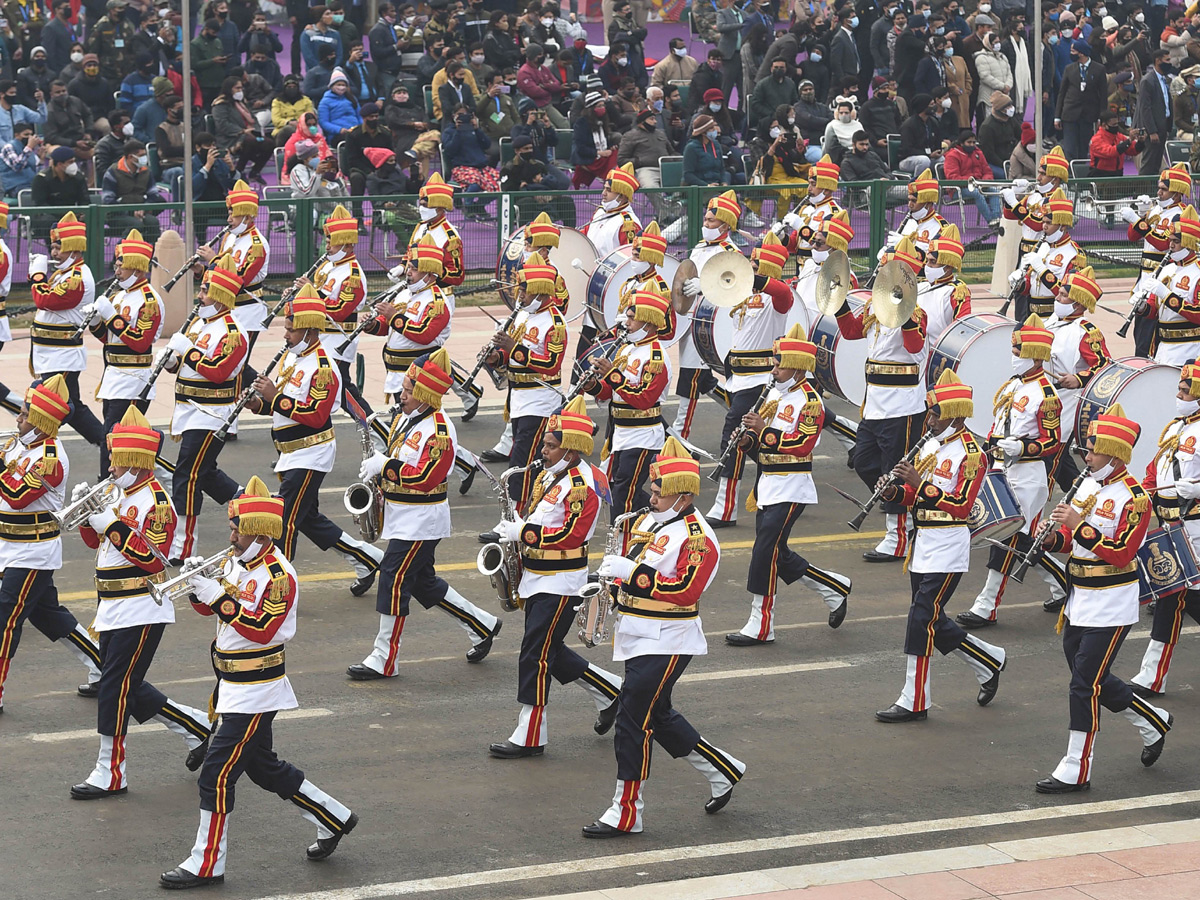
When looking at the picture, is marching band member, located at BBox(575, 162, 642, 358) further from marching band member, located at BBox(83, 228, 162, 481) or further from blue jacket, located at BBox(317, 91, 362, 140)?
blue jacket, located at BBox(317, 91, 362, 140)

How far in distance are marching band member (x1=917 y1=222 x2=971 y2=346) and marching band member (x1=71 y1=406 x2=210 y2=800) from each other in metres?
7.82

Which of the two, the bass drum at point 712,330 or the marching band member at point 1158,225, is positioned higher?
the marching band member at point 1158,225

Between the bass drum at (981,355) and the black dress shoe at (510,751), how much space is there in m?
6.29

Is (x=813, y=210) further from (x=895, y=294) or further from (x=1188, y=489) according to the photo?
(x=1188, y=489)

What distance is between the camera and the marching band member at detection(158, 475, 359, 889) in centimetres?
917

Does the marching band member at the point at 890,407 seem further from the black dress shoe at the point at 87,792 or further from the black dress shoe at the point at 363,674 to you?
the black dress shoe at the point at 87,792

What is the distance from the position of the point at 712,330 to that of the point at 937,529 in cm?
549

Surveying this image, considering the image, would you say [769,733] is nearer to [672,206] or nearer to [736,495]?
[736,495]

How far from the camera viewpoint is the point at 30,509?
11039 mm

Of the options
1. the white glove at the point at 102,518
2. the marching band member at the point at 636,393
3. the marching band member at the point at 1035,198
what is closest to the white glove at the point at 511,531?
the white glove at the point at 102,518

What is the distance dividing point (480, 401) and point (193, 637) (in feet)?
24.3

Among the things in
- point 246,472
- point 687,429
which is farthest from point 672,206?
point 246,472

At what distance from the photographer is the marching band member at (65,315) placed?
16.2 metres

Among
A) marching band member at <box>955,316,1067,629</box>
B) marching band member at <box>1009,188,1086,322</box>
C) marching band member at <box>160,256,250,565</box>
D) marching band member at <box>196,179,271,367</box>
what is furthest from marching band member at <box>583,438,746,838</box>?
marching band member at <box>1009,188,1086,322</box>
